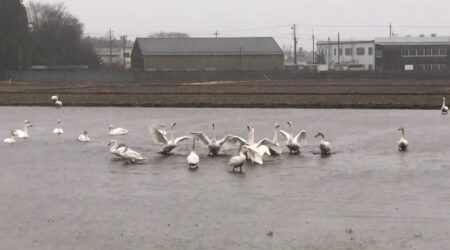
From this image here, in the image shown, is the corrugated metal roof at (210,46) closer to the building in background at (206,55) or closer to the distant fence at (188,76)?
the building in background at (206,55)

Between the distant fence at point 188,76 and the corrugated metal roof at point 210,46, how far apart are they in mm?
13492

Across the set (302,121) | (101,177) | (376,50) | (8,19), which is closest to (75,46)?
(8,19)

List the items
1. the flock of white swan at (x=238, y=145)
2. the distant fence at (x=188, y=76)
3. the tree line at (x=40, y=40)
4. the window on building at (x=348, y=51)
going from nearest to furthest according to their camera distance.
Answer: the flock of white swan at (x=238, y=145), the distant fence at (x=188, y=76), the tree line at (x=40, y=40), the window on building at (x=348, y=51)

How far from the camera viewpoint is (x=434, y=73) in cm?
8956

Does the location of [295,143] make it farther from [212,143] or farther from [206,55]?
[206,55]

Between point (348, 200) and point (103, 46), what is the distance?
189m

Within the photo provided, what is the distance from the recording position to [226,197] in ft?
40.5

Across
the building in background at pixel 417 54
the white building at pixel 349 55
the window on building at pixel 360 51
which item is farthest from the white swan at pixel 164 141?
the window on building at pixel 360 51

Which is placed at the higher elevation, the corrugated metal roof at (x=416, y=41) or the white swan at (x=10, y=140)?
the corrugated metal roof at (x=416, y=41)

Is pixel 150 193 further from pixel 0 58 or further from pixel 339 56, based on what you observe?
pixel 339 56

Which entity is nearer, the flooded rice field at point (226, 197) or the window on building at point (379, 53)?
the flooded rice field at point (226, 197)

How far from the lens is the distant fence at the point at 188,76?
85000 mm

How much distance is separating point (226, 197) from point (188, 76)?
76995mm

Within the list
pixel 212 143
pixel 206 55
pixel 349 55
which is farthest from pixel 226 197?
pixel 349 55
